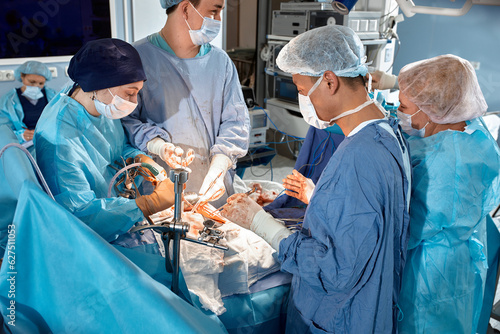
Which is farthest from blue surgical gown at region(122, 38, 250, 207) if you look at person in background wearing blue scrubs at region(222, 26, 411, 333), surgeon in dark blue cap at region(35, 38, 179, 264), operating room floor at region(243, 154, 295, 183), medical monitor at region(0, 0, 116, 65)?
operating room floor at region(243, 154, 295, 183)

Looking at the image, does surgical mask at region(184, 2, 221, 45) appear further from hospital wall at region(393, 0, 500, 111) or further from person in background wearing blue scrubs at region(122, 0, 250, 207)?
hospital wall at region(393, 0, 500, 111)

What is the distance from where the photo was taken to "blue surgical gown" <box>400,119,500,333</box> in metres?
1.63

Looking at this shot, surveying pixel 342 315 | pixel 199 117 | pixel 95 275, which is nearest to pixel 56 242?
pixel 95 275

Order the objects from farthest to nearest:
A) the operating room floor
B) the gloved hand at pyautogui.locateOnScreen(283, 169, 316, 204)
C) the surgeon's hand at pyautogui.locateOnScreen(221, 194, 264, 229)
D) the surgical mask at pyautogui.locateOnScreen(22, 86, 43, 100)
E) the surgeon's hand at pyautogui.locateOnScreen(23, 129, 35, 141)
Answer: the operating room floor < the surgical mask at pyautogui.locateOnScreen(22, 86, 43, 100) < the surgeon's hand at pyautogui.locateOnScreen(23, 129, 35, 141) < the gloved hand at pyautogui.locateOnScreen(283, 169, 316, 204) < the surgeon's hand at pyautogui.locateOnScreen(221, 194, 264, 229)

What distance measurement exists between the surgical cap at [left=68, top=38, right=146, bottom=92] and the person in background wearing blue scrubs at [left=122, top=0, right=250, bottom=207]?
15.9 inches

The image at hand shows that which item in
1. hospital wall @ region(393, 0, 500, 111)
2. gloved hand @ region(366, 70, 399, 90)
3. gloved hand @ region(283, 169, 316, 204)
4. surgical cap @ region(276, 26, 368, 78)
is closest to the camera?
surgical cap @ region(276, 26, 368, 78)

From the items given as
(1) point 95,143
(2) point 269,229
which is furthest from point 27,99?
(2) point 269,229

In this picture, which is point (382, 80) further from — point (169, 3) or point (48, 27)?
point (48, 27)

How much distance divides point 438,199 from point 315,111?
1.90 ft

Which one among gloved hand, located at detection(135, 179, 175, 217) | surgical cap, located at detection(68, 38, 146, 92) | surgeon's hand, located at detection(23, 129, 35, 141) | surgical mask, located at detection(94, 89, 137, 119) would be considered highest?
surgical cap, located at detection(68, 38, 146, 92)

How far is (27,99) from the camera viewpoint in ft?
13.7

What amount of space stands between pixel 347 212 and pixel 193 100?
44.8 inches

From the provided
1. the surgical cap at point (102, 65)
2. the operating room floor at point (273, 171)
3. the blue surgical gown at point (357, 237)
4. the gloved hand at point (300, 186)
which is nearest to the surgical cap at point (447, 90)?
the blue surgical gown at point (357, 237)

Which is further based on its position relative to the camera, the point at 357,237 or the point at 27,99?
the point at 27,99
